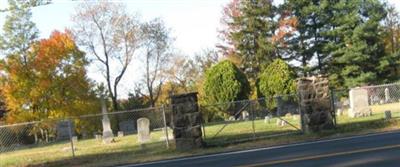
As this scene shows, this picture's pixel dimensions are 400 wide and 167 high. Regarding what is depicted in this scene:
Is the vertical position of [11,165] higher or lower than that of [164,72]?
lower

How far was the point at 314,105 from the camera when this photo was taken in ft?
65.5

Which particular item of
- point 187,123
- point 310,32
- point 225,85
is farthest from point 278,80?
point 187,123

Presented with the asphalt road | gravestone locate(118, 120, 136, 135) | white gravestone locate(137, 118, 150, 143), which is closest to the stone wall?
the asphalt road

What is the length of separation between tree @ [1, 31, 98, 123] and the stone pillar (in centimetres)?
3432

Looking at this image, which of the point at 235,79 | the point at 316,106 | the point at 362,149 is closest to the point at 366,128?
the point at 316,106

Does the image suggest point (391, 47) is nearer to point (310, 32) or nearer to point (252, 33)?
point (310, 32)

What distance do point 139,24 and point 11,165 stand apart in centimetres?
4330

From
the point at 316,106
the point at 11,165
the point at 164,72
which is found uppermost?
the point at 164,72

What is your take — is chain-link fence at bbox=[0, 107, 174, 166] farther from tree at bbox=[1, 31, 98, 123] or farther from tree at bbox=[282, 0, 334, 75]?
tree at bbox=[282, 0, 334, 75]

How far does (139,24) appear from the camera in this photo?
62.1 metres

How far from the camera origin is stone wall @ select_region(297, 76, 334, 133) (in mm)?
19875

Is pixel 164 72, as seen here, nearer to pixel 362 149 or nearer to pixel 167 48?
pixel 167 48

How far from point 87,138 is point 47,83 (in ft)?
33.4

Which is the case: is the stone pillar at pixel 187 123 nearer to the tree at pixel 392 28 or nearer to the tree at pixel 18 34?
the tree at pixel 18 34
